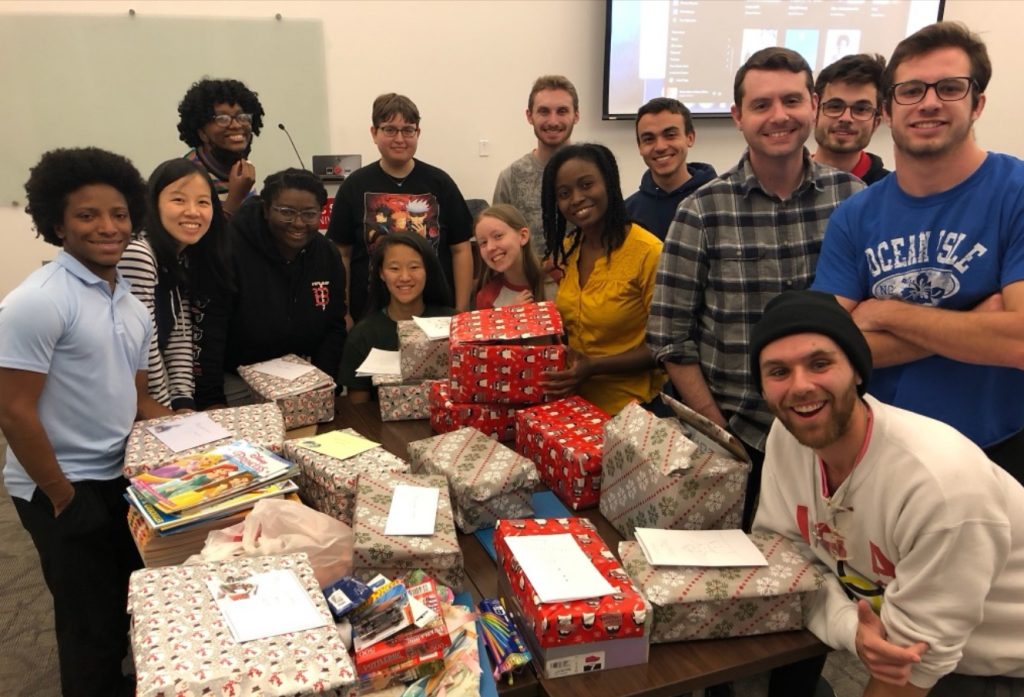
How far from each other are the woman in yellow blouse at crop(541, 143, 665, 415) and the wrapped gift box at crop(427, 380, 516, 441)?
0.21m

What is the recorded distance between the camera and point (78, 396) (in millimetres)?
1704

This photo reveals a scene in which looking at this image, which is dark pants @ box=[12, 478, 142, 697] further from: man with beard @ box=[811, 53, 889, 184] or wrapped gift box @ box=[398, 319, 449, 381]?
man with beard @ box=[811, 53, 889, 184]

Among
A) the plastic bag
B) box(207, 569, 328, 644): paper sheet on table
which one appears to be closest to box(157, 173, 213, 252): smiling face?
the plastic bag

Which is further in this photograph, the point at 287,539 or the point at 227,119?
the point at 227,119

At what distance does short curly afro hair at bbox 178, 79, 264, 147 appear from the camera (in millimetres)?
2809

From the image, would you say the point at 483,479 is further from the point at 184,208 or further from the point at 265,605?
the point at 184,208

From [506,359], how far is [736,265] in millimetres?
680

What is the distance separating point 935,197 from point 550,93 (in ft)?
6.78

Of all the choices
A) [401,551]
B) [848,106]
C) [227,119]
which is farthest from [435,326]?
[848,106]

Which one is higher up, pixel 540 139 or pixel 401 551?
pixel 540 139

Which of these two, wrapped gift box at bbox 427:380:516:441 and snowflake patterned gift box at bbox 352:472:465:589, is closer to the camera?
snowflake patterned gift box at bbox 352:472:465:589

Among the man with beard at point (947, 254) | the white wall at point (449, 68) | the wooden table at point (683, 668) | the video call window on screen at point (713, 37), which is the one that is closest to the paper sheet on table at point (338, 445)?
the wooden table at point (683, 668)

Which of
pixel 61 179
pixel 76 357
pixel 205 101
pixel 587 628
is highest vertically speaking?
pixel 205 101

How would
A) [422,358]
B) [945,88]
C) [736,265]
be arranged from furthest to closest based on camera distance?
1. [422,358]
2. [736,265]
3. [945,88]
